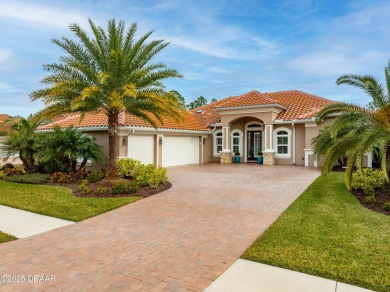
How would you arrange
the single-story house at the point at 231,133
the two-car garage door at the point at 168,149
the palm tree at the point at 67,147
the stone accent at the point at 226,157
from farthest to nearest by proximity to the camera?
1. the stone accent at the point at 226,157
2. the single-story house at the point at 231,133
3. the two-car garage door at the point at 168,149
4. the palm tree at the point at 67,147

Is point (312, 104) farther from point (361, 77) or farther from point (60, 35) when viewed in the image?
point (60, 35)

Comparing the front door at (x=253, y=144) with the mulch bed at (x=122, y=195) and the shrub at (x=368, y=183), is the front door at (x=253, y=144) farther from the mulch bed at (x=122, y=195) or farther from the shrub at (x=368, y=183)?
the shrub at (x=368, y=183)

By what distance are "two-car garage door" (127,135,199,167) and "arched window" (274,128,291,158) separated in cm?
689

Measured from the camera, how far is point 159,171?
13.2 metres

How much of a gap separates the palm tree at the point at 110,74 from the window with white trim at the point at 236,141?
13.3 meters

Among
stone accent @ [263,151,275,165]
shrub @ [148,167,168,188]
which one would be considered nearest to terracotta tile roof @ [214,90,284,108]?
stone accent @ [263,151,275,165]

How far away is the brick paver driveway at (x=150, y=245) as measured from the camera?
469cm

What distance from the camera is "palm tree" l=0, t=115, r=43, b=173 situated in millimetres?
16109

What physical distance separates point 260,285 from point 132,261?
2466mm

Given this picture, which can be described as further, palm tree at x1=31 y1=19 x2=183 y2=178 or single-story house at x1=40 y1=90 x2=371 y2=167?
single-story house at x1=40 y1=90 x2=371 y2=167

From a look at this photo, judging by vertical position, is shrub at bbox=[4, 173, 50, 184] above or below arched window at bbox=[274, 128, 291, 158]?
below

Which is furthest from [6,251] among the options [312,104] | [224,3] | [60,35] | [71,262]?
[312,104]

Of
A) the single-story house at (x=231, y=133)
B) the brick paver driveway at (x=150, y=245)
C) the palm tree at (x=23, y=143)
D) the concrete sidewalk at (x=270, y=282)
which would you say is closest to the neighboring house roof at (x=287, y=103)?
the single-story house at (x=231, y=133)

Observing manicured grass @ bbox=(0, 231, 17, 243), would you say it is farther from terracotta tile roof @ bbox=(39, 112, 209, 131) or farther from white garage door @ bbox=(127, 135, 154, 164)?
white garage door @ bbox=(127, 135, 154, 164)
